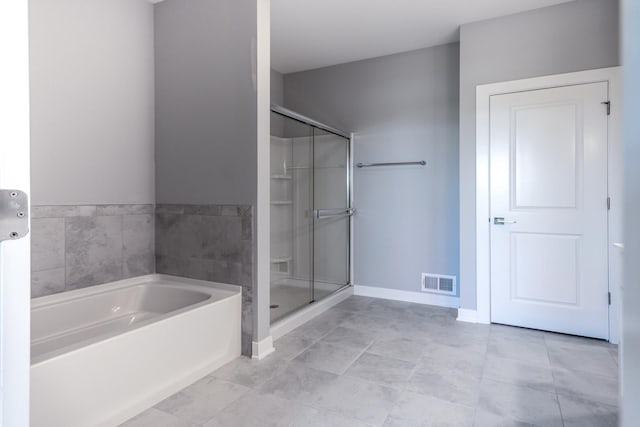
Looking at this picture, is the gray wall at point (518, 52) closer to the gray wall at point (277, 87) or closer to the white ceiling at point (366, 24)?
the white ceiling at point (366, 24)

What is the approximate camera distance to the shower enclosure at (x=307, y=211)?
3.06 meters

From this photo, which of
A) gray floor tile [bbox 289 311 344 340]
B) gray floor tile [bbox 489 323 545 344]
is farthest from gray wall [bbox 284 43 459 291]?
gray floor tile [bbox 289 311 344 340]

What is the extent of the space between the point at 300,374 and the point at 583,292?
216cm

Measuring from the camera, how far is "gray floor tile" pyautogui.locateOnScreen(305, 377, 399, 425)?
1684 mm

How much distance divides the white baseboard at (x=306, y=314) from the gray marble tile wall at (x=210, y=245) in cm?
36

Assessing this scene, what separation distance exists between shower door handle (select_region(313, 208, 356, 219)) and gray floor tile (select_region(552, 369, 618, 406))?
209 cm

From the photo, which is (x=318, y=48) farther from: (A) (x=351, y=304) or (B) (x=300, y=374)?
(B) (x=300, y=374)

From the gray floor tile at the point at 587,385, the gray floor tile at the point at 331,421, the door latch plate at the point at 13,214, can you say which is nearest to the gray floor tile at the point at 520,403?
the gray floor tile at the point at 587,385

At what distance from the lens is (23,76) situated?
63 centimetres

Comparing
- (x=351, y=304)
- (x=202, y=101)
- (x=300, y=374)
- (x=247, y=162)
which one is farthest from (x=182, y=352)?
(x=351, y=304)

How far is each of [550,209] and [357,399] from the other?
6.79 feet

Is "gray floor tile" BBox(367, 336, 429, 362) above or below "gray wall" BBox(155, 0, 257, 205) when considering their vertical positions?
below

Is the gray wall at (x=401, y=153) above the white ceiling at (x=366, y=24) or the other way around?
the other way around

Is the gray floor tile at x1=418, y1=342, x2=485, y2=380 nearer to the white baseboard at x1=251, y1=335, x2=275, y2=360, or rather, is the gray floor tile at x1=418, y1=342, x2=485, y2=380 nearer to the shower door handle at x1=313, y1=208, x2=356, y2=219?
the white baseboard at x1=251, y1=335, x2=275, y2=360
